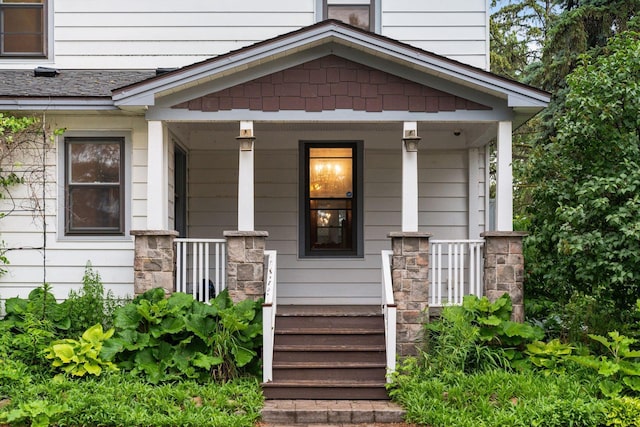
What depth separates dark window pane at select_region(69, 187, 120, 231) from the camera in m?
7.51

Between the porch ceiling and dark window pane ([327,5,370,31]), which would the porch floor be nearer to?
the porch ceiling

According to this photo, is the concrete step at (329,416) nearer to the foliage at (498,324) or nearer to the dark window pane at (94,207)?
the foliage at (498,324)

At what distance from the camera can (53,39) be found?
8352mm

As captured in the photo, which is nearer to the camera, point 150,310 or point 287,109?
point 150,310

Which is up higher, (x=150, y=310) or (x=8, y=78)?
(x=8, y=78)

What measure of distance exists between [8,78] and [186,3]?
2.67 m

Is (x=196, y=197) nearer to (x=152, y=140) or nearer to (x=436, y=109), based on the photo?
(x=152, y=140)

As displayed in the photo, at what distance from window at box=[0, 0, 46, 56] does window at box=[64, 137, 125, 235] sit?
1945 mm

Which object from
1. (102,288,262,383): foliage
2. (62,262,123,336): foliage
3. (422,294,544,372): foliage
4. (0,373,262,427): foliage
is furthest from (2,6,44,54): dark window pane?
(422,294,544,372): foliage

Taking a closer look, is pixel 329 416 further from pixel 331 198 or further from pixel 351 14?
pixel 351 14

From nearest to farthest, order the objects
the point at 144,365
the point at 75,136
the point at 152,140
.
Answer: the point at 144,365 < the point at 152,140 < the point at 75,136

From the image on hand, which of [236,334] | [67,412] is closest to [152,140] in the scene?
[236,334]

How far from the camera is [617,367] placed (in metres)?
5.70

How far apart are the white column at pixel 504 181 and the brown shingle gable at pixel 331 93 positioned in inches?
16.3
